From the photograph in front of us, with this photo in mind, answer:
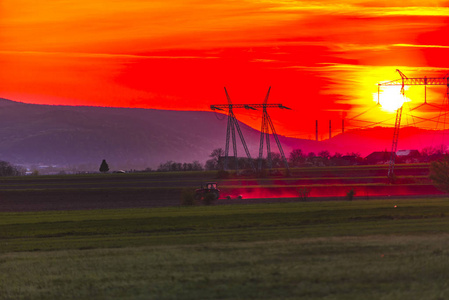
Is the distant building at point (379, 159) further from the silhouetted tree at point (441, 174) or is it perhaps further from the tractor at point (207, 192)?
the tractor at point (207, 192)

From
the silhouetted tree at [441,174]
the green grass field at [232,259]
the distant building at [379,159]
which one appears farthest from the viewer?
the distant building at [379,159]

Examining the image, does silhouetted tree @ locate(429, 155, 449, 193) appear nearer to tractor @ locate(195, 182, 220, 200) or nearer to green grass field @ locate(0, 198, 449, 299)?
tractor @ locate(195, 182, 220, 200)

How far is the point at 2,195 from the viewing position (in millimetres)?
75250

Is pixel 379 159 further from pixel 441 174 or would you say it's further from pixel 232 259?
pixel 232 259

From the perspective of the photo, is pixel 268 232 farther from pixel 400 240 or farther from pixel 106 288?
pixel 106 288

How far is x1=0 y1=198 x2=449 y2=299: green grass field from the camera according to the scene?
18172 millimetres

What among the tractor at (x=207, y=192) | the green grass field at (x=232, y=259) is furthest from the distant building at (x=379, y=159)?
the green grass field at (x=232, y=259)

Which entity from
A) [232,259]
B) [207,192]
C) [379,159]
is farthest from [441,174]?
[379,159]

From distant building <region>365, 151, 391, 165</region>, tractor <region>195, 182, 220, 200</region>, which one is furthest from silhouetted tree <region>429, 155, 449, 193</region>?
distant building <region>365, 151, 391, 165</region>

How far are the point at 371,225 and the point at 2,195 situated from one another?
50378mm

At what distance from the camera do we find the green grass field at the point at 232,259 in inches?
715

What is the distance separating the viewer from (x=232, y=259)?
2280 cm

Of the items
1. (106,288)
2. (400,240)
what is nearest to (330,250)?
(400,240)

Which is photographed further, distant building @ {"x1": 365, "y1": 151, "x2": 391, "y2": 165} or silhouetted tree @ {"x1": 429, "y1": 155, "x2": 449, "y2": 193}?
distant building @ {"x1": 365, "y1": 151, "x2": 391, "y2": 165}
